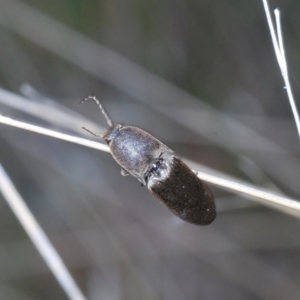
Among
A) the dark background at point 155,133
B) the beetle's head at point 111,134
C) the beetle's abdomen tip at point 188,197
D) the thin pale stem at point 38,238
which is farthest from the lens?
the dark background at point 155,133

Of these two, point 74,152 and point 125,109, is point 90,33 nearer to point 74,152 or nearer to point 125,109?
point 125,109

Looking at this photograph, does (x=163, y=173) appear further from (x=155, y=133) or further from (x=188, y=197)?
(x=155, y=133)

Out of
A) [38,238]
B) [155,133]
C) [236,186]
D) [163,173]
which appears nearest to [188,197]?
[163,173]

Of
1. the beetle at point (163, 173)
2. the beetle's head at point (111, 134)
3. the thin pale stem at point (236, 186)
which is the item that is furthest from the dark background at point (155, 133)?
the thin pale stem at point (236, 186)

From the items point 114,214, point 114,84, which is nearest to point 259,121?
Result: point 114,84

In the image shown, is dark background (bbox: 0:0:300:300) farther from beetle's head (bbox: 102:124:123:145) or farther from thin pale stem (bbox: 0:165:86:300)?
thin pale stem (bbox: 0:165:86:300)

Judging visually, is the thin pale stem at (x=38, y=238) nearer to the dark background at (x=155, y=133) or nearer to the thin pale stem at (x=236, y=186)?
the thin pale stem at (x=236, y=186)

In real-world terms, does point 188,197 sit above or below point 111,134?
below
